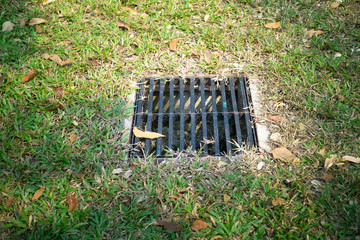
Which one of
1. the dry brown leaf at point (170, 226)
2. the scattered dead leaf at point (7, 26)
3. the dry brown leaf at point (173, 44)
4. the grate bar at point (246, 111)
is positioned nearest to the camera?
the dry brown leaf at point (170, 226)

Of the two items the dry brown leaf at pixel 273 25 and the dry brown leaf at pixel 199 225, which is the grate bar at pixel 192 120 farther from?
the dry brown leaf at pixel 273 25

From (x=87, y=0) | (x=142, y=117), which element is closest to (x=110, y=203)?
(x=142, y=117)

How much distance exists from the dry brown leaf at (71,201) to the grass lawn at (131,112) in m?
0.01

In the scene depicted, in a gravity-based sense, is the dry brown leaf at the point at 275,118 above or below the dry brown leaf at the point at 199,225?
above

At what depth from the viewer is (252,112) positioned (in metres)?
2.08

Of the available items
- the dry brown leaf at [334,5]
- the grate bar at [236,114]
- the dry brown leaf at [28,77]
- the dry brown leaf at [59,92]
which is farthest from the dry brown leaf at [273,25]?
the dry brown leaf at [28,77]

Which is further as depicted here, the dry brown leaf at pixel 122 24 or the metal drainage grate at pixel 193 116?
the dry brown leaf at pixel 122 24

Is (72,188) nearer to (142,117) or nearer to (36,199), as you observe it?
(36,199)

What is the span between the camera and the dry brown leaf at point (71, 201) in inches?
64.2

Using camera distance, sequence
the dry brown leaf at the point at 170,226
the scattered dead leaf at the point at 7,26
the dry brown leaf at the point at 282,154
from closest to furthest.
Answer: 1. the dry brown leaf at the point at 170,226
2. the dry brown leaf at the point at 282,154
3. the scattered dead leaf at the point at 7,26

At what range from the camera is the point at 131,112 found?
2.09 m

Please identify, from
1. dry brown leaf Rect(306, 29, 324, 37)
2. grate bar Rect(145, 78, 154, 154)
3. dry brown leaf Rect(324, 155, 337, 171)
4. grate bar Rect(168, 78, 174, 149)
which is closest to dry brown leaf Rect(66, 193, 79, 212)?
grate bar Rect(145, 78, 154, 154)

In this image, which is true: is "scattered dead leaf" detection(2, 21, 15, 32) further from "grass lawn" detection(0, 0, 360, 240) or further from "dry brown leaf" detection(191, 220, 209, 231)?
"dry brown leaf" detection(191, 220, 209, 231)

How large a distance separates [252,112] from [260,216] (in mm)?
783
